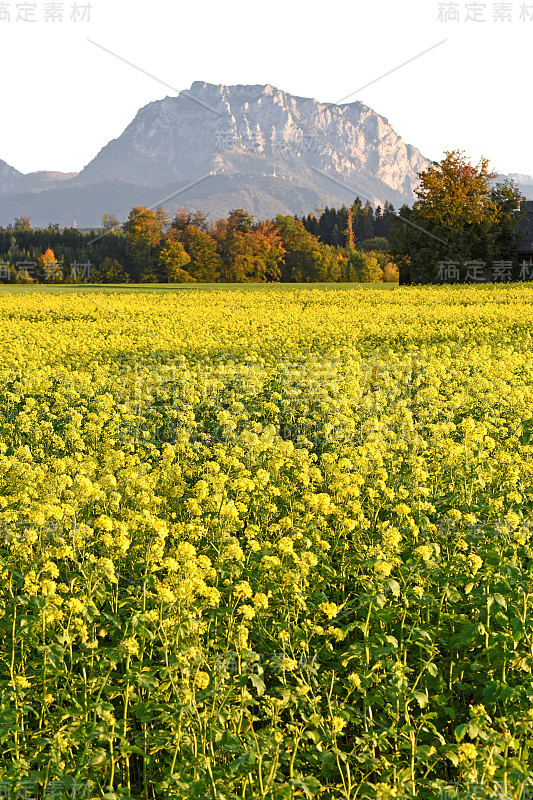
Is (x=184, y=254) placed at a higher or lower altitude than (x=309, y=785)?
higher

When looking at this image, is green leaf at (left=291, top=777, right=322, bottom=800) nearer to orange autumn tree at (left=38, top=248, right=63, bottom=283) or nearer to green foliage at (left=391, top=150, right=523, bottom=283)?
green foliage at (left=391, top=150, right=523, bottom=283)

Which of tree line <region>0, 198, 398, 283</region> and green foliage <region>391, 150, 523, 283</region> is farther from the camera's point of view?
tree line <region>0, 198, 398, 283</region>

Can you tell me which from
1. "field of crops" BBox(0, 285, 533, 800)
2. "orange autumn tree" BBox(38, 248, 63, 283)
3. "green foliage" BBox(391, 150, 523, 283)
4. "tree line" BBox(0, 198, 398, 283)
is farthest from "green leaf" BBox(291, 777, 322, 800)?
"orange autumn tree" BBox(38, 248, 63, 283)

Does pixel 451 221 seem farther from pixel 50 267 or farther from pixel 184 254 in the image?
pixel 50 267

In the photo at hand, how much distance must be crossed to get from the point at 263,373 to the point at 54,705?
787cm

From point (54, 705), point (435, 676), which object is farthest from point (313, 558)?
point (54, 705)

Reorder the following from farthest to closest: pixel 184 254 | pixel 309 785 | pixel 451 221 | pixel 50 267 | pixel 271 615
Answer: pixel 50 267
pixel 184 254
pixel 451 221
pixel 271 615
pixel 309 785

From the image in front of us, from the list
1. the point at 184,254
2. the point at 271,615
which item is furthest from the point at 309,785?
the point at 184,254

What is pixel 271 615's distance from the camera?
4.25 metres

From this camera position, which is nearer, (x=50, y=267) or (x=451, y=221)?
(x=451, y=221)

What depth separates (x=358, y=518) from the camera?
542cm

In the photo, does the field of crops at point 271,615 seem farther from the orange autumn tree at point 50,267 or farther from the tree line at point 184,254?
the orange autumn tree at point 50,267

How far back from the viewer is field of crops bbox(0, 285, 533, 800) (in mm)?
3336

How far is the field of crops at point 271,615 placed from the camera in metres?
3.34
